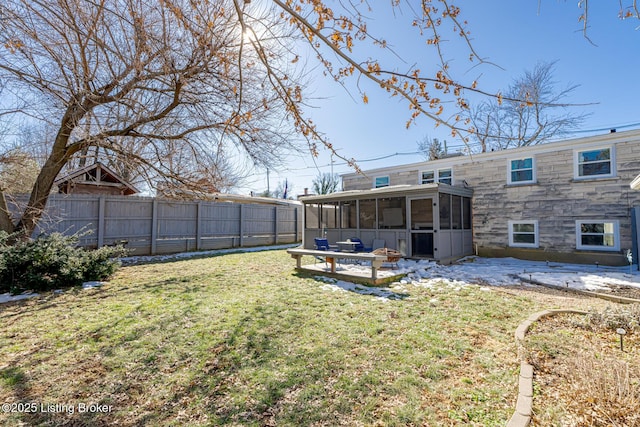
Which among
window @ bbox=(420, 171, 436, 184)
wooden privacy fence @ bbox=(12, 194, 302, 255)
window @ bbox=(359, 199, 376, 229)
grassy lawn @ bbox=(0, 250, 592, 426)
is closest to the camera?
grassy lawn @ bbox=(0, 250, 592, 426)

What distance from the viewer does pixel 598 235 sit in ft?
31.8

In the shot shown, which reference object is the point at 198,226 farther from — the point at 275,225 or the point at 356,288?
the point at 356,288

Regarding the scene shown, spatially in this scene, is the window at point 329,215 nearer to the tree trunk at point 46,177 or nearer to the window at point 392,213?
the window at point 392,213

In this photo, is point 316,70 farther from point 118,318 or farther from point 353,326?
point 118,318

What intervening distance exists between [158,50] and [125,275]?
557cm

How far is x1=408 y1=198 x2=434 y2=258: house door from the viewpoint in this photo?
33.6ft

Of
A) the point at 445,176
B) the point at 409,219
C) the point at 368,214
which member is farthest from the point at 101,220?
the point at 445,176

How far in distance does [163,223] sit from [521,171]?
13.8 meters

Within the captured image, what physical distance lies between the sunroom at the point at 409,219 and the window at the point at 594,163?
3395 millimetres

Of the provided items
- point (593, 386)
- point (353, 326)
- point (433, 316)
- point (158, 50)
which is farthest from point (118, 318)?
point (593, 386)

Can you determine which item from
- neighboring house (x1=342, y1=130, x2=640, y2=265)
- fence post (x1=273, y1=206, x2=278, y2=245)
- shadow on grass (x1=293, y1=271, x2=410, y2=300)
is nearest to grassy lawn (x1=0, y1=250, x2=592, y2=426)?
shadow on grass (x1=293, y1=271, x2=410, y2=300)

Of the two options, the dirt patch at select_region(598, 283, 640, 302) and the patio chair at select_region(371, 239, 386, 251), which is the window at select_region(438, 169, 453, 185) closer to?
the patio chair at select_region(371, 239, 386, 251)

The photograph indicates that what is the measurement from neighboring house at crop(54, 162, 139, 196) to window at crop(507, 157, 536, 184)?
14.1 m

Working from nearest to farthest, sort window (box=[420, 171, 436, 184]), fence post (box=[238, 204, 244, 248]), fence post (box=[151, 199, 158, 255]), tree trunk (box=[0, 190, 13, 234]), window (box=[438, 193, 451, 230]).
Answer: tree trunk (box=[0, 190, 13, 234]) < window (box=[438, 193, 451, 230]) < fence post (box=[151, 199, 158, 255]) < window (box=[420, 171, 436, 184]) < fence post (box=[238, 204, 244, 248])
